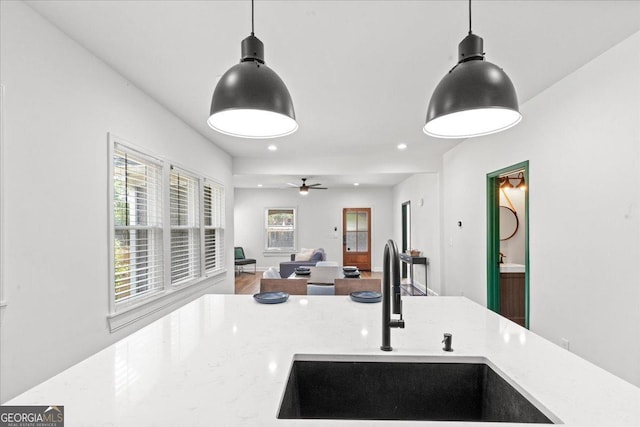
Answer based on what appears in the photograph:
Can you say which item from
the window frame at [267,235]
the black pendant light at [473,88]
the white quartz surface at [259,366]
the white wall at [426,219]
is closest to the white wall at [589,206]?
the white quartz surface at [259,366]

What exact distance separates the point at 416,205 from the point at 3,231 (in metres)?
6.80

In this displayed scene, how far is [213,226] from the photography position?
4.87 metres

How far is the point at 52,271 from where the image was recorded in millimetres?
1966

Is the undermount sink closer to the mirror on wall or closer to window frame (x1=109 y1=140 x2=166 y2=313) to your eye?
window frame (x1=109 y1=140 x2=166 y2=313)

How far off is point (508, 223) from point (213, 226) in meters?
4.25

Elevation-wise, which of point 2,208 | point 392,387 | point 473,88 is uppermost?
point 473,88

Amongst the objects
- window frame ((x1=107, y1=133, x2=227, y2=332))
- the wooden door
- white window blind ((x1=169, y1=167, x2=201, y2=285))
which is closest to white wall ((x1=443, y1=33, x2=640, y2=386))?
window frame ((x1=107, y1=133, x2=227, y2=332))

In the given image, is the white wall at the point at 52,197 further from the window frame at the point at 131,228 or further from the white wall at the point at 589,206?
the white wall at the point at 589,206

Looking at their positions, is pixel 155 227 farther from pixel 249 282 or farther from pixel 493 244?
pixel 249 282

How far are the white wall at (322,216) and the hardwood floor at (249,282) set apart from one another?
23.9 inches

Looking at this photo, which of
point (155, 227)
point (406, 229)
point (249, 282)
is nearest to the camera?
point (155, 227)

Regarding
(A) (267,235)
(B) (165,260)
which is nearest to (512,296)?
(B) (165,260)

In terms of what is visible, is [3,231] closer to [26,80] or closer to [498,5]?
[26,80]

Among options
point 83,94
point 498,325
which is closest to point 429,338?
point 498,325
